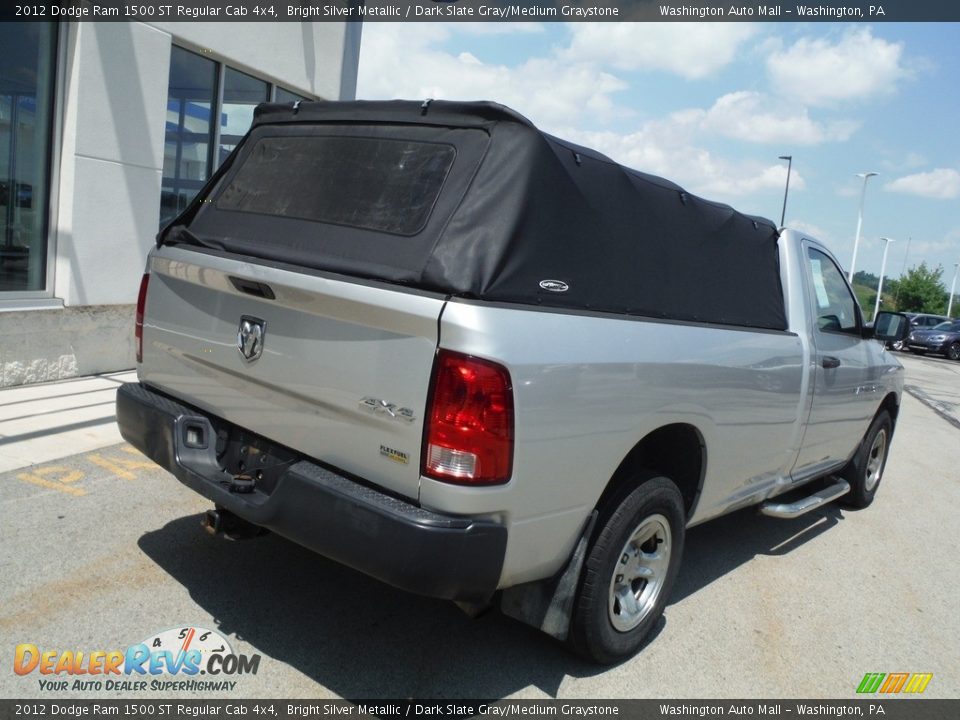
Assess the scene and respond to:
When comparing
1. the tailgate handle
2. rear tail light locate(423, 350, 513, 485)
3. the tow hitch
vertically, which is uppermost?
the tailgate handle

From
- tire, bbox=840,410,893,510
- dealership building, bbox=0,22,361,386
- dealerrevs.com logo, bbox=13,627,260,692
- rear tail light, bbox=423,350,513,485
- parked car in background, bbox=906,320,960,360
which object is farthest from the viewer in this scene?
parked car in background, bbox=906,320,960,360

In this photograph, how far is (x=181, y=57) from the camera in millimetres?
8297

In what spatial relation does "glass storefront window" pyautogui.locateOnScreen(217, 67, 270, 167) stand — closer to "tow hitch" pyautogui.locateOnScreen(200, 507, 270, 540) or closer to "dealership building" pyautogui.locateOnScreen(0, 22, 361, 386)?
"dealership building" pyautogui.locateOnScreen(0, 22, 361, 386)

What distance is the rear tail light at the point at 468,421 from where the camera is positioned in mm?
2555

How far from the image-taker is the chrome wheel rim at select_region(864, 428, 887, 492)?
257 inches

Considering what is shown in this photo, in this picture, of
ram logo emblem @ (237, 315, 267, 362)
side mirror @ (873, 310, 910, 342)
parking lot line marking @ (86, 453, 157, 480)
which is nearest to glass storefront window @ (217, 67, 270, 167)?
parking lot line marking @ (86, 453, 157, 480)

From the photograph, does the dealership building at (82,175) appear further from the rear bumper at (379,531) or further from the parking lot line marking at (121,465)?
the rear bumper at (379,531)

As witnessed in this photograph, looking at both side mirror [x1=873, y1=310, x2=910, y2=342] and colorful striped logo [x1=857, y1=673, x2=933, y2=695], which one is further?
side mirror [x1=873, y1=310, x2=910, y2=342]

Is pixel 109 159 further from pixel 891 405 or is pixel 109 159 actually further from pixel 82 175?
pixel 891 405

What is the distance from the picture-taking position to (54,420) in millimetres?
5977

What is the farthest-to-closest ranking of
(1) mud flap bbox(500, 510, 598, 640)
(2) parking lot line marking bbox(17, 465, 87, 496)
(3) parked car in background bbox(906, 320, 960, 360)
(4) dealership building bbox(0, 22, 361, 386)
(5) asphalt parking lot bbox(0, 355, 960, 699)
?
(3) parked car in background bbox(906, 320, 960, 360), (4) dealership building bbox(0, 22, 361, 386), (2) parking lot line marking bbox(17, 465, 87, 496), (5) asphalt parking lot bbox(0, 355, 960, 699), (1) mud flap bbox(500, 510, 598, 640)

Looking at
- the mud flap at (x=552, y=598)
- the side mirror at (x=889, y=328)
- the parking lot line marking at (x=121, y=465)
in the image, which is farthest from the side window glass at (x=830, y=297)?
the parking lot line marking at (x=121, y=465)

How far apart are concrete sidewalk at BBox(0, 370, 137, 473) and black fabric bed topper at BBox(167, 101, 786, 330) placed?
2477mm

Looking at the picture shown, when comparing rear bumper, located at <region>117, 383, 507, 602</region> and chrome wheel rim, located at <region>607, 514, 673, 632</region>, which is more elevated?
rear bumper, located at <region>117, 383, 507, 602</region>
